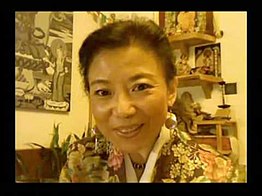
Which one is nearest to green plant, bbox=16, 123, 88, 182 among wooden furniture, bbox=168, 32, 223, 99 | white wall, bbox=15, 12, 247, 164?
white wall, bbox=15, 12, 247, 164

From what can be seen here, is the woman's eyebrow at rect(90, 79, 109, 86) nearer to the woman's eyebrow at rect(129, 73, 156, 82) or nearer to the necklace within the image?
the woman's eyebrow at rect(129, 73, 156, 82)

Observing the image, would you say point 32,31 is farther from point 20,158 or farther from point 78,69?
point 20,158

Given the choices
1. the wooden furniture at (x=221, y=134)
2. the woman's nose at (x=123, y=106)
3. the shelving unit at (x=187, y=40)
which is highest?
the shelving unit at (x=187, y=40)

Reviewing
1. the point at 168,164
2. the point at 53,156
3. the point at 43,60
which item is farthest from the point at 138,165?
the point at 43,60

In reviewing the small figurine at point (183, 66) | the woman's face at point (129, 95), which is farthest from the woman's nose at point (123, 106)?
the small figurine at point (183, 66)

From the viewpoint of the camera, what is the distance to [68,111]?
67 centimetres

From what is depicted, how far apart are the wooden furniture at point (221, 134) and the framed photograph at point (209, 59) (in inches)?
3.4

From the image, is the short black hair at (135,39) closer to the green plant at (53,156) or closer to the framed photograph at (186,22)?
the framed photograph at (186,22)

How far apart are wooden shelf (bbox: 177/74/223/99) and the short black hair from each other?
0.07 ft

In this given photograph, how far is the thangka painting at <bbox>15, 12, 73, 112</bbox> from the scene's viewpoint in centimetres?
67

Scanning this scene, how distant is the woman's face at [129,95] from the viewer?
2.09 feet

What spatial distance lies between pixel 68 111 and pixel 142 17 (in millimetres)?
217

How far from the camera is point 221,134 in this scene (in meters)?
0.65
